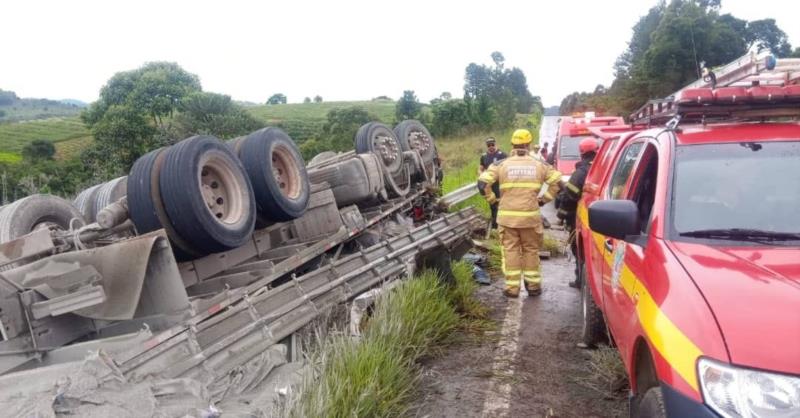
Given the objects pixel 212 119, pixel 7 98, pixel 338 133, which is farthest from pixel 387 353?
pixel 7 98

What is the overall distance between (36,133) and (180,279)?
76.8 metres

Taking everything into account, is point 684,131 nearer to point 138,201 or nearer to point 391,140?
point 138,201

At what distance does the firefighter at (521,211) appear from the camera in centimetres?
606

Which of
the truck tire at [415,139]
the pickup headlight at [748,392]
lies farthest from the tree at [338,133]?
the pickup headlight at [748,392]

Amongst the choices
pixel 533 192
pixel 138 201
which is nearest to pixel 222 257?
pixel 138 201

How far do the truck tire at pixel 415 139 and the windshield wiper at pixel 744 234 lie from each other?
8011 millimetres

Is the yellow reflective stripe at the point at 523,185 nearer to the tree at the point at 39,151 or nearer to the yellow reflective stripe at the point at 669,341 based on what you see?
the yellow reflective stripe at the point at 669,341

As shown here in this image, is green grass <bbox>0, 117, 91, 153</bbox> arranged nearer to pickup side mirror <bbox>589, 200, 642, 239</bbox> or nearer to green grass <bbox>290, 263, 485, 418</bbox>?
green grass <bbox>290, 263, 485, 418</bbox>

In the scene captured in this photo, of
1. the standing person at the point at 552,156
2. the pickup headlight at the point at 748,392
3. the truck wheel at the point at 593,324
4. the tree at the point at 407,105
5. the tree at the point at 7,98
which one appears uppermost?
the tree at the point at 7,98

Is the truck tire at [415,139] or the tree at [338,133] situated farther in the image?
the tree at [338,133]

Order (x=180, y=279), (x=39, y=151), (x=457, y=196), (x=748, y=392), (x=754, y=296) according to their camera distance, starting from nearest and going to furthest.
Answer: (x=748, y=392), (x=754, y=296), (x=180, y=279), (x=457, y=196), (x=39, y=151)

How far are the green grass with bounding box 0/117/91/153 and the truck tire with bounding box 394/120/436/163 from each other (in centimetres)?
6055

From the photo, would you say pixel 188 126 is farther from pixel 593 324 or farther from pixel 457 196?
pixel 593 324

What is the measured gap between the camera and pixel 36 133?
69312 millimetres
